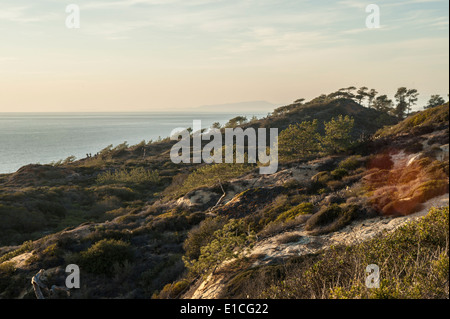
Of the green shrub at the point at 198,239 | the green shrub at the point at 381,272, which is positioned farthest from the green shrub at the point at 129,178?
the green shrub at the point at 381,272

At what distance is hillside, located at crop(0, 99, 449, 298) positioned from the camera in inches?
350

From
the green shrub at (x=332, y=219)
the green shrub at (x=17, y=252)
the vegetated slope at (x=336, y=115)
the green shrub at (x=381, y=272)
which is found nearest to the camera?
the green shrub at (x=381, y=272)

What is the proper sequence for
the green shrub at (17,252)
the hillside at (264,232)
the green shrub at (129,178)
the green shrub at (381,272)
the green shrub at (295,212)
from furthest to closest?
1. the green shrub at (129,178)
2. the green shrub at (17,252)
3. the green shrub at (295,212)
4. the hillside at (264,232)
5. the green shrub at (381,272)

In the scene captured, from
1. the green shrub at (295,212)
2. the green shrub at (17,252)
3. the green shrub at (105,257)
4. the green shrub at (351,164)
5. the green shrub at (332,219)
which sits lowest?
the green shrub at (17,252)

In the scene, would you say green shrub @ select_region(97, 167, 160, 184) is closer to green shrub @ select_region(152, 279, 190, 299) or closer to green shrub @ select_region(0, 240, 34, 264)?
green shrub @ select_region(0, 240, 34, 264)

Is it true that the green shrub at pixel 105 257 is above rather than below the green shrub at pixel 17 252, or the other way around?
above

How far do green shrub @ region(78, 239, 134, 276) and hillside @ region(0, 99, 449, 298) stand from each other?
0.06 metres

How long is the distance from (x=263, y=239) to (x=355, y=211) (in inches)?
200

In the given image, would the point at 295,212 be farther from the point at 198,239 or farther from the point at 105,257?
the point at 105,257

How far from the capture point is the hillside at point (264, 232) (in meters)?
8.88

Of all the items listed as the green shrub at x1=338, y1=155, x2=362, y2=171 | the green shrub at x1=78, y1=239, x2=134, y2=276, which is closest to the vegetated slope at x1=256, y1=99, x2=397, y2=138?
the green shrub at x1=338, y1=155, x2=362, y2=171

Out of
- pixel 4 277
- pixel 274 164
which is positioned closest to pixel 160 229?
pixel 4 277

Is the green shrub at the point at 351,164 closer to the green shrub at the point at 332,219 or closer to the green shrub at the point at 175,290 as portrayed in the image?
the green shrub at the point at 332,219

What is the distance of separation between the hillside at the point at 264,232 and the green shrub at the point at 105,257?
6cm
